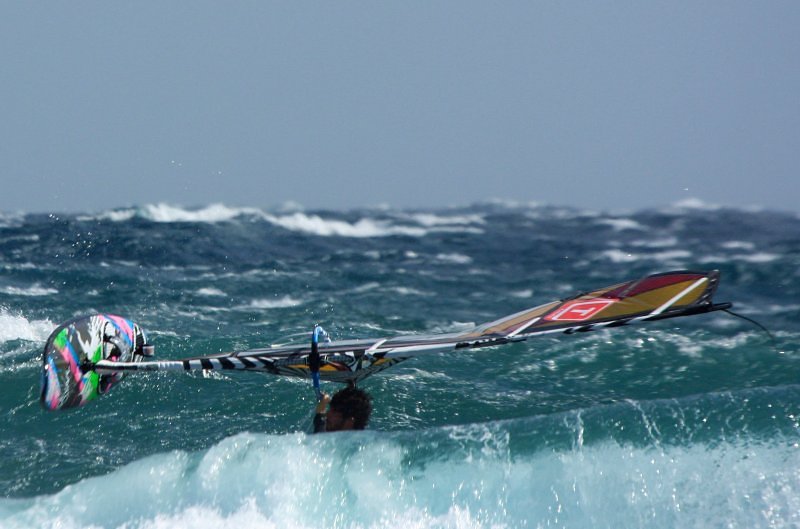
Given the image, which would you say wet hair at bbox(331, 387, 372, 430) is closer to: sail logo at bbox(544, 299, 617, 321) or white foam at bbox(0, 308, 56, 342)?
sail logo at bbox(544, 299, 617, 321)

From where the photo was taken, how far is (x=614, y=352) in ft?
37.4

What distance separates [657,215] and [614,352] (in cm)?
943

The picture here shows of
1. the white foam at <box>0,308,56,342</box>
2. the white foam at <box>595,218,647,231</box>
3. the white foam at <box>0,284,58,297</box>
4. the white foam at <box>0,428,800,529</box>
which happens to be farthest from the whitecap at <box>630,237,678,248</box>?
the white foam at <box>0,308,56,342</box>

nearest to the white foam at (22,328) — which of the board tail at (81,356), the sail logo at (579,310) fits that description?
the board tail at (81,356)

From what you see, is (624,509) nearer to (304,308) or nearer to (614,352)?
(614,352)

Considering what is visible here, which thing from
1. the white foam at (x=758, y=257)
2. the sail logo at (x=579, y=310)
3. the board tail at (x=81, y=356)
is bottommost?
the board tail at (x=81, y=356)

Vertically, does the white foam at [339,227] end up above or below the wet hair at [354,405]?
above

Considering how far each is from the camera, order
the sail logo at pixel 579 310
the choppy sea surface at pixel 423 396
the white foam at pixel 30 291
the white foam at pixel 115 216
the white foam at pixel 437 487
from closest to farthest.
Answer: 1. the white foam at pixel 437 487
2. the choppy sea surface at pixel 423 396
3. the sail logo at pixel 579 310
4. the white foam at pixel 30 291
5. the white foam at pixel 115 216

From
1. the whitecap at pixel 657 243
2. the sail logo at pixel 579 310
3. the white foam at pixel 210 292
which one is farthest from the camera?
the whitecap at pixel 657 243

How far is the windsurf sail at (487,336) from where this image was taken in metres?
7.79

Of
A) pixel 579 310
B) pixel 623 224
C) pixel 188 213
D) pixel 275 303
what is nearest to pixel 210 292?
pixel 275 303

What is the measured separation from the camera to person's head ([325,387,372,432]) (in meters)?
8.17

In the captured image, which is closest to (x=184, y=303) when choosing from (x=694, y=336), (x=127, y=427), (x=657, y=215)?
(x=127, y=427)

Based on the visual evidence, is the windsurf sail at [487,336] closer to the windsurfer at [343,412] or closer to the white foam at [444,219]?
the windsurfer at [343,412]
